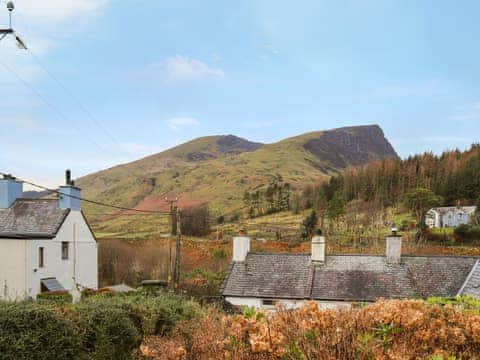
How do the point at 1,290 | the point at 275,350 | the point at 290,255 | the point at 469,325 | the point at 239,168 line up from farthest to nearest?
the point at 239,168
the point at 290,255
the point at 1,290
the point at 469,325
the point at 275,350

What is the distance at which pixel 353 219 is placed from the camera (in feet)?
191

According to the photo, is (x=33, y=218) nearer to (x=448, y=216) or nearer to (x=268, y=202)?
(x=448, y=216)

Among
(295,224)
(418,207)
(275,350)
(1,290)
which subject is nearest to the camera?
(275,350)

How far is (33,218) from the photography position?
72.6 ft

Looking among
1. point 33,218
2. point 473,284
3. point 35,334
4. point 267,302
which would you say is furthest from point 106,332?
point 473,284

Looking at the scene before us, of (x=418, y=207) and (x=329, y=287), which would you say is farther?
(x=418, y=207)

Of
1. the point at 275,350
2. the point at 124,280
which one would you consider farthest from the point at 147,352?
the point at 124,280

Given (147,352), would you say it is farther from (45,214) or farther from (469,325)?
(45,214)

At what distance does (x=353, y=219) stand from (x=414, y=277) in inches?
1483

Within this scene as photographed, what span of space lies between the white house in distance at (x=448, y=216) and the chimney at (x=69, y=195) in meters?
50.7

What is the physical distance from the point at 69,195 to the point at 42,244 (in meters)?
2.94

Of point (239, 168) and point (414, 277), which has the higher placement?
point (239, 168)

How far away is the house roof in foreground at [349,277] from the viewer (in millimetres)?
20469

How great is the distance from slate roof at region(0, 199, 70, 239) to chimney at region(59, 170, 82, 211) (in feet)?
1.13
